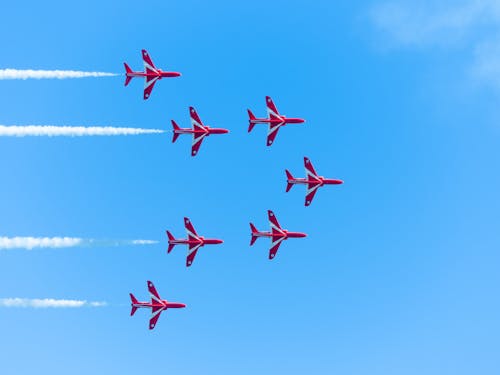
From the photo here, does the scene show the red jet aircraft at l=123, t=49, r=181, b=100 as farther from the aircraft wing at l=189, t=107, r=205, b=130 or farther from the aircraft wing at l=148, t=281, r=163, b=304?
the aircraft wing at l=148, t=281, r=163, b=304

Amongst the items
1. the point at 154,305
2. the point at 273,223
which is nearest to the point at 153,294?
the point at 154,305

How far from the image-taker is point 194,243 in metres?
144

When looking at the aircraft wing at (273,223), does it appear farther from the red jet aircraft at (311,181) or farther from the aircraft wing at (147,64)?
the aircraft wing at (147,64)

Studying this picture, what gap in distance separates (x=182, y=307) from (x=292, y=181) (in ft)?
79.6

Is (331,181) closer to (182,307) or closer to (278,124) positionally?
(278,124)

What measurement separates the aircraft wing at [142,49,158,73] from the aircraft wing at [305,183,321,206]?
1091 inches

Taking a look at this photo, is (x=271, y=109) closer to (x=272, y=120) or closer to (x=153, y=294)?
(x=272, y=120)

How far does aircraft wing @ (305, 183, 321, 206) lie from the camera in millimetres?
146625

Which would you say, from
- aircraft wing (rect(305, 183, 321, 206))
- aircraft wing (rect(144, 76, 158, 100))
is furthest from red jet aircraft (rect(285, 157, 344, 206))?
aircraft wing (rect(144, 76, 158, 100))

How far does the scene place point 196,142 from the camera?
14462 centimetres

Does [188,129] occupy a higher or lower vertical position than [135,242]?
higher

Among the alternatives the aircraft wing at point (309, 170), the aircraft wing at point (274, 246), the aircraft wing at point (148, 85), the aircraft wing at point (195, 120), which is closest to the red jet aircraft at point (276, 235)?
the aircraft wing at point (274, 246)

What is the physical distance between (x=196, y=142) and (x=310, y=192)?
1805 cm

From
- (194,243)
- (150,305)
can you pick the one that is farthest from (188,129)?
(150,305)
